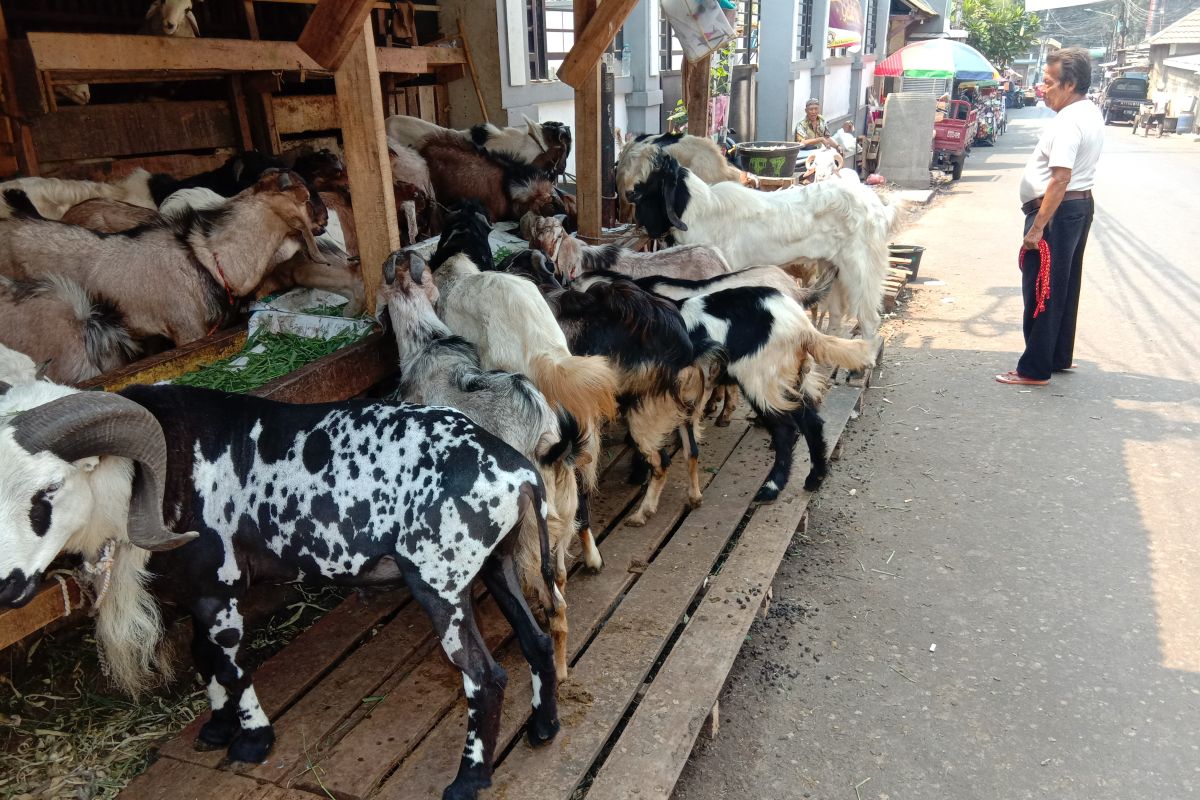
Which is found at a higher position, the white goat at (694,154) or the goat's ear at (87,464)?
the white goat at (694,154)

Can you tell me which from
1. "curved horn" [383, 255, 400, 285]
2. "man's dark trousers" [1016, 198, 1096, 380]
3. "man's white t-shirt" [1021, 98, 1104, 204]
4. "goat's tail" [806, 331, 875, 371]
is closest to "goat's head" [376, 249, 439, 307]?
"curved horn" [383, 255, 400, 285]

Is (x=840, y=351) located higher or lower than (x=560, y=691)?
higher

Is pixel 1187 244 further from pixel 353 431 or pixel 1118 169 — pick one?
pixel 353 431

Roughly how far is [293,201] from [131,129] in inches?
87.3

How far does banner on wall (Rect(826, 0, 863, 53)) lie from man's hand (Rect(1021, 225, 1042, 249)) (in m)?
14.6

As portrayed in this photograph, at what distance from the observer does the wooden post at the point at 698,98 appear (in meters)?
7.63

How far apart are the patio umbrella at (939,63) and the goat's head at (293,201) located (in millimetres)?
16711

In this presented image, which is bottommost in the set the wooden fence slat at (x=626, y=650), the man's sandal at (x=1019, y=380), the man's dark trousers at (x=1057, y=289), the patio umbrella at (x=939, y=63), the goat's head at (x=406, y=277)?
the man's sandal at (x=1019, y=380)

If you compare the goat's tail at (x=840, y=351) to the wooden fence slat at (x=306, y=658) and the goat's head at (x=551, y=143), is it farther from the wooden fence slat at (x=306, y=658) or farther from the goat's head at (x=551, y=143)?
the goat's head at (x=551, y=143)

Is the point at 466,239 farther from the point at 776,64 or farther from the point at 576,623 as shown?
the point at 776,64

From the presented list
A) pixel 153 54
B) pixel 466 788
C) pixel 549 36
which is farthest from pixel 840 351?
pixel 549 36

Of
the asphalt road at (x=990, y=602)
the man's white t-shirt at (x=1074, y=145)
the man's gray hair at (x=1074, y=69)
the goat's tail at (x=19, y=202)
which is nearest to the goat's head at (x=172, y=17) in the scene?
the goat's tail at (x=19, y=202)

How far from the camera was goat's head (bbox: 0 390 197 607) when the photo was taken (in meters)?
1.97

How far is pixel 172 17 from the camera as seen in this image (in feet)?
15.6
